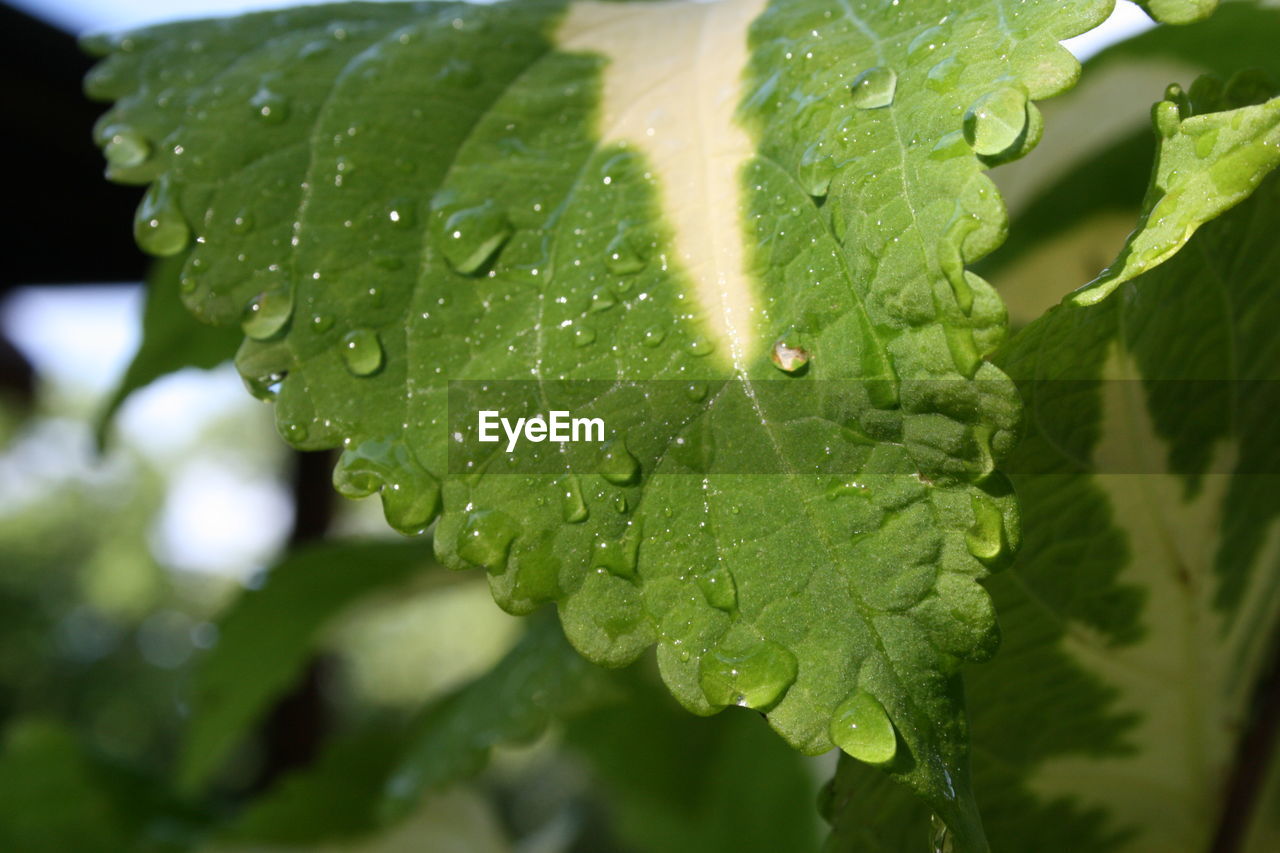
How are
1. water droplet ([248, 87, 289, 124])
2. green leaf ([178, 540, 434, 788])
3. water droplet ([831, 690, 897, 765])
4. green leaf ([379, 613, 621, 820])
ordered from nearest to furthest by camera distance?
water droplet ([831, 690, 897, 765]) < water droplet ([248, 87, 289, 124]) < green leaf ([379, 613, 621, 820]) < green leaf ([178, 540, 434, 788])

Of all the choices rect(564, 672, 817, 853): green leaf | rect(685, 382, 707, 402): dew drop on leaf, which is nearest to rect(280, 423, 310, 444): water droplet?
rect(685, 382, 707, 402): dew drop on leaf

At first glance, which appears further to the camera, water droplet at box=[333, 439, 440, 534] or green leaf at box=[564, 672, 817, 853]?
green leaf at box=[564, 672, 817, 853]

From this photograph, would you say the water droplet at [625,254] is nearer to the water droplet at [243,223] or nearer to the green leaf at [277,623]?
the water droplet at [243,223]

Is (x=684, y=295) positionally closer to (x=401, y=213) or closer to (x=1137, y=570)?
(x=401, y=213)

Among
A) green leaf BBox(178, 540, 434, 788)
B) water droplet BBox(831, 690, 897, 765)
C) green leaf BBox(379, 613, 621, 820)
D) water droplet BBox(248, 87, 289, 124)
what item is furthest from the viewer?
green leaf BBox(178, 540, 434, 788)

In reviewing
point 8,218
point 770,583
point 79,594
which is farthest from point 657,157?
point 79,594

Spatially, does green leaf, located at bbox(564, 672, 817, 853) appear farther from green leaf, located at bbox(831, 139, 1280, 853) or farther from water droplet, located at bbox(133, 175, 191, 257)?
water droplet, located at bbox(133, 175, 191, 257)
